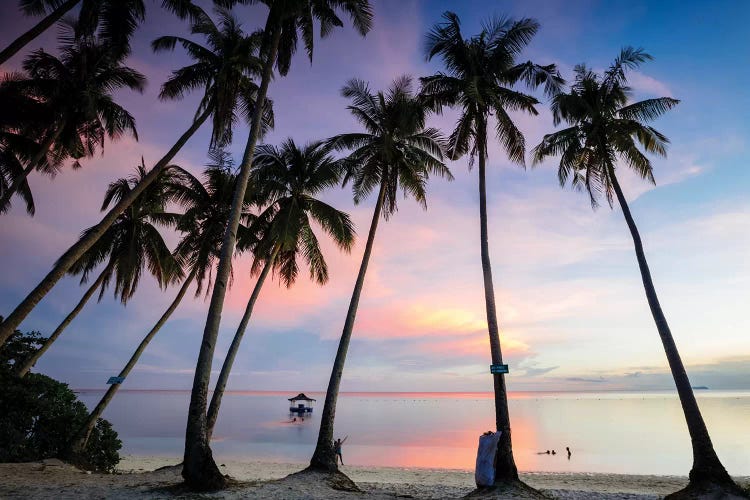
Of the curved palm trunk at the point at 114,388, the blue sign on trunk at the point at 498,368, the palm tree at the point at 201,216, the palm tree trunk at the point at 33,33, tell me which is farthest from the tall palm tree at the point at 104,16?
the blue sign on trunk at the point at 498,368

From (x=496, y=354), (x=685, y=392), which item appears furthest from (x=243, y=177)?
(x=685, y=392)

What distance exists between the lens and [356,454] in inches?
1427

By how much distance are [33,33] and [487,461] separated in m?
16.6

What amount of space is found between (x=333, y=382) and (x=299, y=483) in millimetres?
3569

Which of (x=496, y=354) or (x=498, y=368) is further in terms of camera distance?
(x=496, y=354)

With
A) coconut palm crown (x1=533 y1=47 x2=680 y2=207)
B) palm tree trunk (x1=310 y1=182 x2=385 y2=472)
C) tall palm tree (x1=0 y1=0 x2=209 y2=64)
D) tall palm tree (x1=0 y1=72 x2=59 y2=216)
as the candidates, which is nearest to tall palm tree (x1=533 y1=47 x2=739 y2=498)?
coconut palm crown (x1=533 y1=47 x2=680 y2=207)

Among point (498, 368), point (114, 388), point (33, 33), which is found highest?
point (33, 33)

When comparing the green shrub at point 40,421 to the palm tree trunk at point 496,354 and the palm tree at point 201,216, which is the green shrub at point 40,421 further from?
the palm tree trunk at point 496,354

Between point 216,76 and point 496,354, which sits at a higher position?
point 216,76

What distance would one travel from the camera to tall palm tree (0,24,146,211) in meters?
15.4

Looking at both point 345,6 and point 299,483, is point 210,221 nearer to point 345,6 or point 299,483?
point 345,6

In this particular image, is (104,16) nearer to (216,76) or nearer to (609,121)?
(216,76)

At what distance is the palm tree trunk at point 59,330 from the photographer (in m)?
16.5

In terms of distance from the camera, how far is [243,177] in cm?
1188
